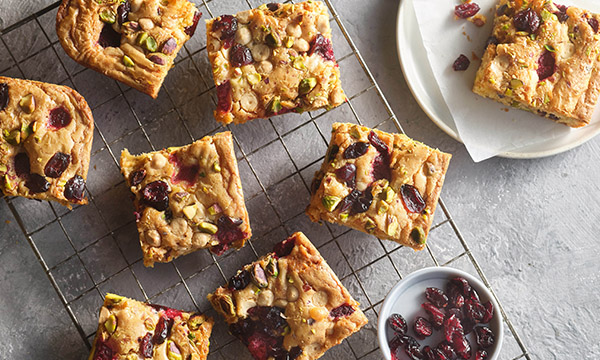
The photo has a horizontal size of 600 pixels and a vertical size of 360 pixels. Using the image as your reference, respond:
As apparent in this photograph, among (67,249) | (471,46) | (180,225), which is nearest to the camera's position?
(180,225)

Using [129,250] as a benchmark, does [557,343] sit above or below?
below

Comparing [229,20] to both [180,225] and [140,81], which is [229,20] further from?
[180,225]

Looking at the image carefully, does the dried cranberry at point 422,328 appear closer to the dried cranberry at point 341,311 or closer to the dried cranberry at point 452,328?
the dried cranberry at point 452,328

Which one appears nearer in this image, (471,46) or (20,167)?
(20,167)

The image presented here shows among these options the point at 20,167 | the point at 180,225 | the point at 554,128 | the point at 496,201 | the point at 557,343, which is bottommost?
the point at 557,343

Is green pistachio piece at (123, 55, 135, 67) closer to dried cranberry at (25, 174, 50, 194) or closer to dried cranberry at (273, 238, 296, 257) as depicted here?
dried cranberry at (25, 174, 50, 194)

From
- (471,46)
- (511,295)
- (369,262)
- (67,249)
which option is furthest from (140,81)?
(511,295)

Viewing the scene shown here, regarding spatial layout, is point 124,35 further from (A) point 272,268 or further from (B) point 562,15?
(B) point 562,15
